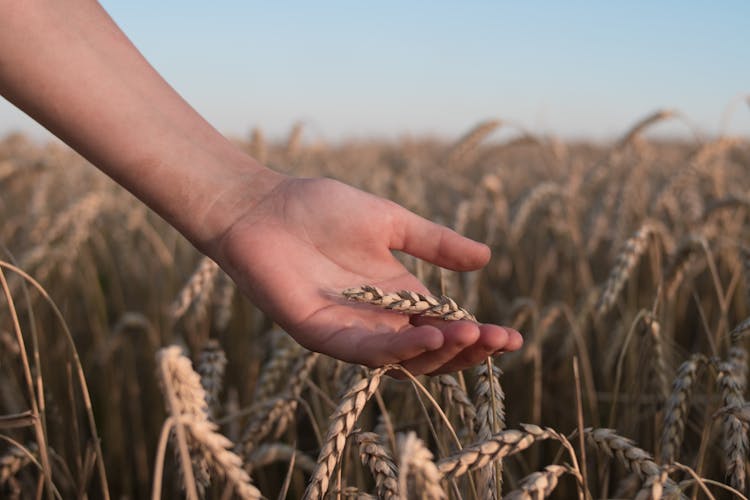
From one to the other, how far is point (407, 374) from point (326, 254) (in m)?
0.46

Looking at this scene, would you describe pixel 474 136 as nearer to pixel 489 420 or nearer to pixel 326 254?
pixel 326 254

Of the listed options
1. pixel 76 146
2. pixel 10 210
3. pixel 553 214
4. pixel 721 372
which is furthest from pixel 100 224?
pixel 721 372

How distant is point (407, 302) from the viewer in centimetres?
111

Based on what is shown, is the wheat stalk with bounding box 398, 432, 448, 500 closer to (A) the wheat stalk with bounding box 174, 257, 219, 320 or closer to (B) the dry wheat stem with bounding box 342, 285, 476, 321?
(B) the dry wheat stem with bounding box 342, 285, 476, 321

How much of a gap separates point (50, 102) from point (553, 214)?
2.59 meters

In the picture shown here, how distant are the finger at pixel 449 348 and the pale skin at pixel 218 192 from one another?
0.04ft

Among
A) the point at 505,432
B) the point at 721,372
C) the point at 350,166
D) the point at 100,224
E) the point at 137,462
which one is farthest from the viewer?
the point at 350,166

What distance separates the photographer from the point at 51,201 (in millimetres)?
4734

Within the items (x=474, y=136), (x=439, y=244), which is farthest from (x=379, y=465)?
(x=474, y=136)

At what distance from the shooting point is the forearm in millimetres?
1348

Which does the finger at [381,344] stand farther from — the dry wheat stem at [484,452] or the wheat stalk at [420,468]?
the wheat stalk at [420,468]

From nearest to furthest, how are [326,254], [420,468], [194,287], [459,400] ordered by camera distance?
[420,468] < [459,400] < [326,254] < [194,287]

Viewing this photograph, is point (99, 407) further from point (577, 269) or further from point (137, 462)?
point (577, 269)

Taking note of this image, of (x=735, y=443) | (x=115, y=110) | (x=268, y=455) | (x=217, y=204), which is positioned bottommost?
(x=268, y=455)
